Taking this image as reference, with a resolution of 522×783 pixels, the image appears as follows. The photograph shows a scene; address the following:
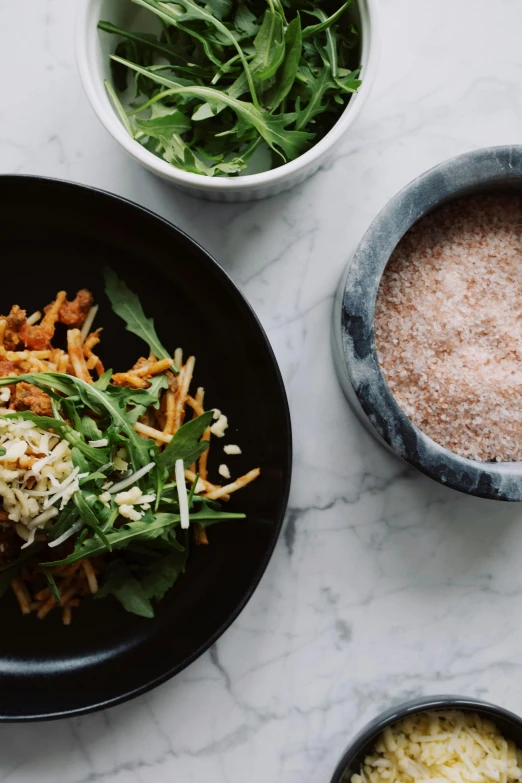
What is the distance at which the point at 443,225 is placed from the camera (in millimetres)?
1093

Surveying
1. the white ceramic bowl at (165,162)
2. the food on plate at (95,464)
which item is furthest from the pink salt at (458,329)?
the food on plate at (95,464)

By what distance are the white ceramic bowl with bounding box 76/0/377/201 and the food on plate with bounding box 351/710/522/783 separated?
880 mm

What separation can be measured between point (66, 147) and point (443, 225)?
2.05 feet

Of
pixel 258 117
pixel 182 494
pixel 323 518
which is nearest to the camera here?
pixel 258 117

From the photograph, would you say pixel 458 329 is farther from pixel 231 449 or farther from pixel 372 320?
pixel 231 449

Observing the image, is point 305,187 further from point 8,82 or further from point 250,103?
point 8,82

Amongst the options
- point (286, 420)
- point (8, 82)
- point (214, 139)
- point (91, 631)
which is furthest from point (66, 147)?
point (91, 631)

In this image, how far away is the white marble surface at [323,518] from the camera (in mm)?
1201

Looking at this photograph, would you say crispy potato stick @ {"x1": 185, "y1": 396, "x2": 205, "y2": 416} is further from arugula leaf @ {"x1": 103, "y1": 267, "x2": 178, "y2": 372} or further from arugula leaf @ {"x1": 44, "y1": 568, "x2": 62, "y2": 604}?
arugula leaf @ {"x1": 44, "y1": 568, "x2": 62, "y2": 604}

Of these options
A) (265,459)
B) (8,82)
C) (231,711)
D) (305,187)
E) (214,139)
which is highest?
(8,82)

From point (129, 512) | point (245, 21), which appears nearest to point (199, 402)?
point (129, 512)

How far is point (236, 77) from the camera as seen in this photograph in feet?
3.33

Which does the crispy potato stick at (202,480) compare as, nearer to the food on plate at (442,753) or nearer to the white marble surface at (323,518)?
the white marble surface at (323,518)

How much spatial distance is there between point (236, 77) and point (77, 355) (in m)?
0.46
